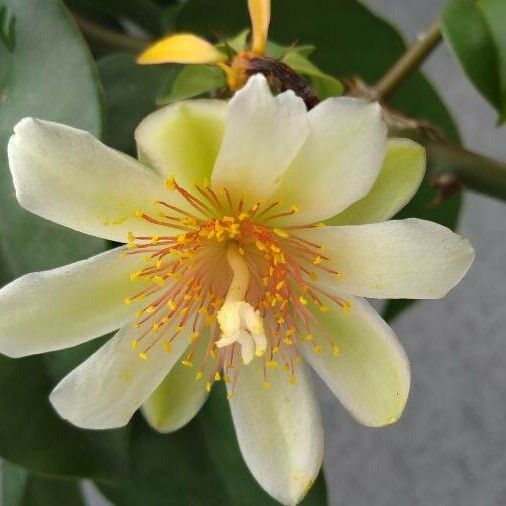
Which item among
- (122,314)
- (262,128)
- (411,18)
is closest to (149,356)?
(122,314)

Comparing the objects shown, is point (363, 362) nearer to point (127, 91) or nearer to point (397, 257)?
point (397, 257)

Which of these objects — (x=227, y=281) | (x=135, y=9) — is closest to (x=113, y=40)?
(x=135, y=9)

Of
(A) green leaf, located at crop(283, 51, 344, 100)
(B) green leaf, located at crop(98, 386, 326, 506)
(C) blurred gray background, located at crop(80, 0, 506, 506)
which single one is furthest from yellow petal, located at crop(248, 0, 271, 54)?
(C) blurred gray background, located at crop(80, 0, 506, 506)

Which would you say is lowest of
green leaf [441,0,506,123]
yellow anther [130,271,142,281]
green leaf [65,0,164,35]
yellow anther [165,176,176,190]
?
green leaf [65,0,164,35]

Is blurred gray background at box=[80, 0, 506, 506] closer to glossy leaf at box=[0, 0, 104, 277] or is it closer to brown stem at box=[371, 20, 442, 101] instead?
brown stem at box=[371, 20, 442, 101]

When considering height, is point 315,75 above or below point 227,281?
above

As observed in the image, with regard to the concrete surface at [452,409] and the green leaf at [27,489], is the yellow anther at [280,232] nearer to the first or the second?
the green leaf at [27,489]
